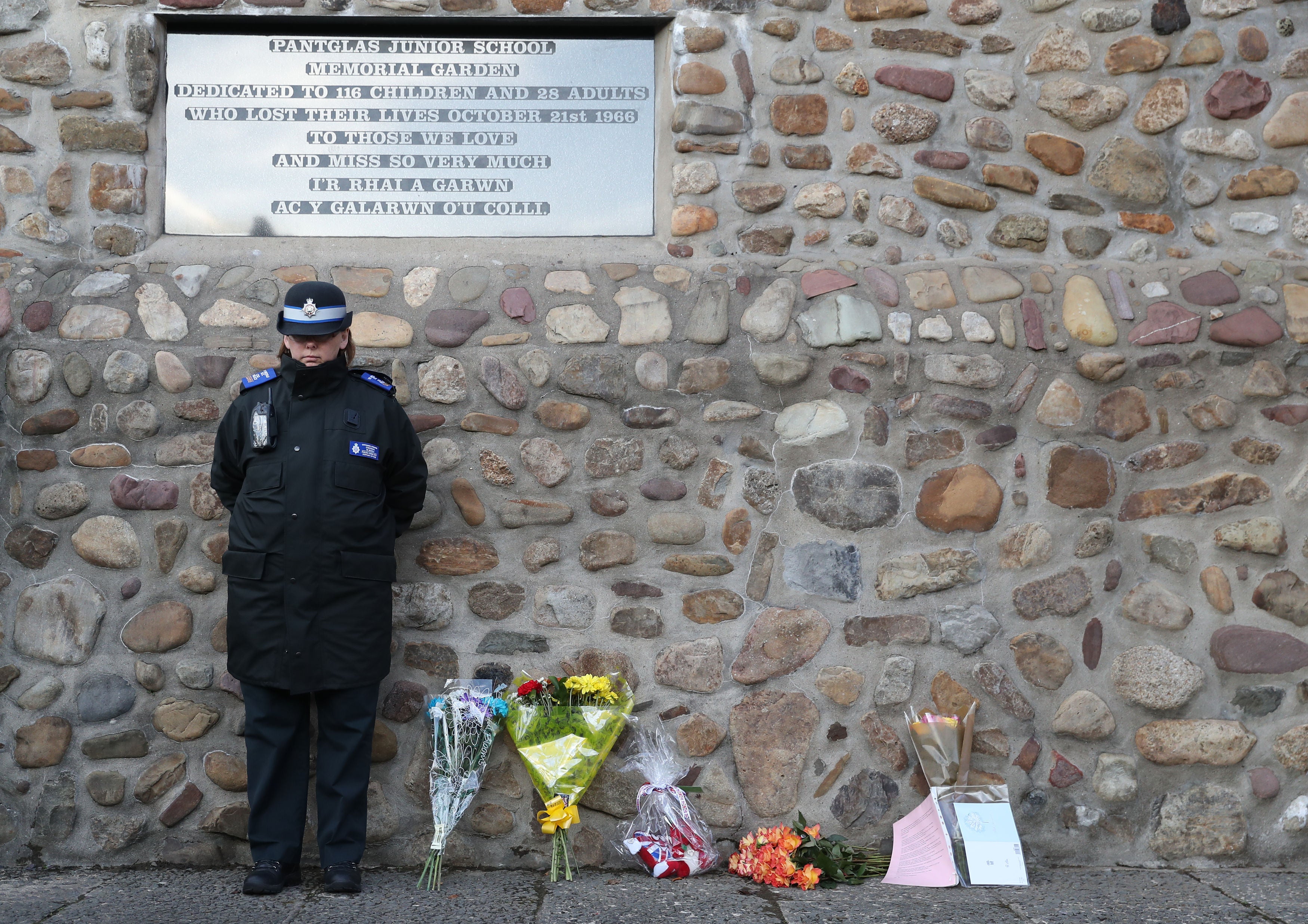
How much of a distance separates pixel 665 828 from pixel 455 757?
0.65 m

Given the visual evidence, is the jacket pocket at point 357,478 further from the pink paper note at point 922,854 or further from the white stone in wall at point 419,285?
the pink paper note at point 922,854

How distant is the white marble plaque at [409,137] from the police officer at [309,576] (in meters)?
0.58

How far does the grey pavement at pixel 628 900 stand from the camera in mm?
2734

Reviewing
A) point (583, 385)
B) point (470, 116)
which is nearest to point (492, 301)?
point (583, 385)

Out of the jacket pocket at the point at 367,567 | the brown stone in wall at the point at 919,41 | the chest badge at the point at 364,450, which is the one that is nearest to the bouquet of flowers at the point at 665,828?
the jacket pocket at the point at 367,567

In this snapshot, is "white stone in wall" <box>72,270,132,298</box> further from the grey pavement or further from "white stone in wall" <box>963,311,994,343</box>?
"white stone in wall" <box>963,311,994,343</box>

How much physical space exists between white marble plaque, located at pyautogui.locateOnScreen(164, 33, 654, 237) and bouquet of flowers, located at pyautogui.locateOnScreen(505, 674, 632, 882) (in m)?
1.47

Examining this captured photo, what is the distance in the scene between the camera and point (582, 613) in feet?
10.7

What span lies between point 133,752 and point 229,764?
29cm

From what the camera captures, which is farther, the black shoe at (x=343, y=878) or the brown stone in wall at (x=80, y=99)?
the brown stone in wall at (x=80, y=99)

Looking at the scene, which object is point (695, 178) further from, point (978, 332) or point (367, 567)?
point (367, 567)

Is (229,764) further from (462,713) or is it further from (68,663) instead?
(462,713)

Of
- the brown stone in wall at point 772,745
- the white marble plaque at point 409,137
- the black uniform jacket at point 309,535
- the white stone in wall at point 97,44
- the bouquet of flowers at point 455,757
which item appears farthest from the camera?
the white marble plaque at point 409,137

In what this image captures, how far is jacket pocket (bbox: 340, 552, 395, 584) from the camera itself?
9.58ft
